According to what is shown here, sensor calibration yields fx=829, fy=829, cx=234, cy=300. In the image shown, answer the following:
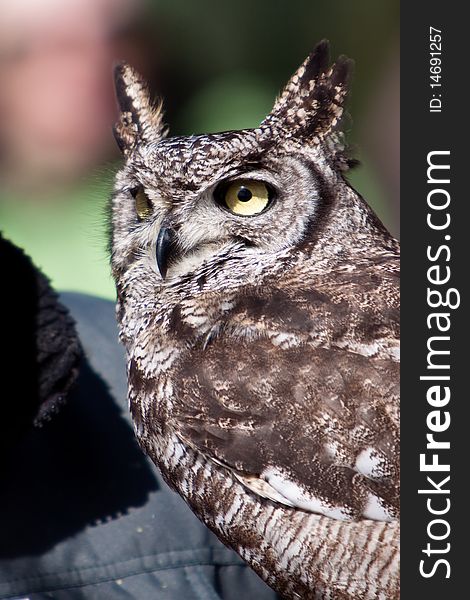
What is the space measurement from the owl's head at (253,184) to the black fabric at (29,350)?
203mm

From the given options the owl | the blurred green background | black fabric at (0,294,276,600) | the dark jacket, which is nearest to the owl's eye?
the owl

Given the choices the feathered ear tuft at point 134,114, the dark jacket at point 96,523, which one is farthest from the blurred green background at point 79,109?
the dark jacket at point 96,523

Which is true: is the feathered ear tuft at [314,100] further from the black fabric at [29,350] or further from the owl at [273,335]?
the black fabric at [29,350]

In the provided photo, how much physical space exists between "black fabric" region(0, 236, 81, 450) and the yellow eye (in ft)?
1.22

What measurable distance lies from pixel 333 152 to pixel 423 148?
0.79 ft

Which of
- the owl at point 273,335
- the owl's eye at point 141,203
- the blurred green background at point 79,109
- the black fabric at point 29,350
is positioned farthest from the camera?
the blurred green background at point 79,109

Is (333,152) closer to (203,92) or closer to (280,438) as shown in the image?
(280,438)

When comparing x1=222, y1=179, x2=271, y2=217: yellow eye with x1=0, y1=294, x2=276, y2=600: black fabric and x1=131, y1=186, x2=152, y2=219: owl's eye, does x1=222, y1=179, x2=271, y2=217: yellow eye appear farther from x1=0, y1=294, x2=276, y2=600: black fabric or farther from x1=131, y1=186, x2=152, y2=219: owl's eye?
x1=0, y1=294, x2=276, y2=600: black fabric

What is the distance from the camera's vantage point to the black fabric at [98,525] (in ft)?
4.93

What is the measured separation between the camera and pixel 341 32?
399 centimetres

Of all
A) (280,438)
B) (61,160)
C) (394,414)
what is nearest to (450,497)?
(394,414)

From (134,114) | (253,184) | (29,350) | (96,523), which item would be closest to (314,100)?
(253,184)

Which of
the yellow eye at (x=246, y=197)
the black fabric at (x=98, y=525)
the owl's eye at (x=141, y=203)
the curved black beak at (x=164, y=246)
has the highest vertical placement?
the owl's eye at (x=141, y=203)

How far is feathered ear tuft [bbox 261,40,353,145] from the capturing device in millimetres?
1482
